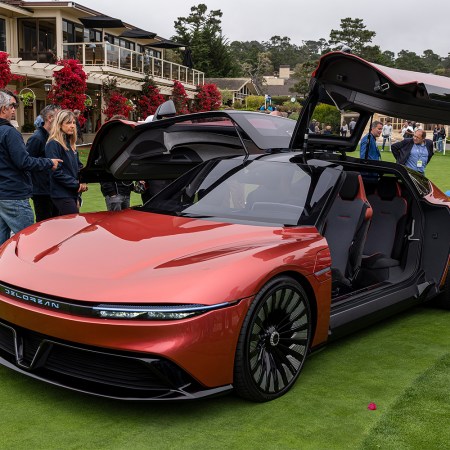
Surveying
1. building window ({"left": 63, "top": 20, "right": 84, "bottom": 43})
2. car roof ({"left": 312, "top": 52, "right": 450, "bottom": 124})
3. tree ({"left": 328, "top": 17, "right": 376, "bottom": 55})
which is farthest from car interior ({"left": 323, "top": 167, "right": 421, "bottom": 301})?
tree ({"left": 328, "top": 17, "right": 376, "bottom": 55})

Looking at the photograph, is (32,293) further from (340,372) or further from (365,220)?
(365,220)

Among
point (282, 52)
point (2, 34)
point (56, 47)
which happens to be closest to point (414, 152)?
point (2, 34)

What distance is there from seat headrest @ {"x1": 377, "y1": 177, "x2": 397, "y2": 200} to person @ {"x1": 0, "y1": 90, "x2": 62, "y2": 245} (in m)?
3.09

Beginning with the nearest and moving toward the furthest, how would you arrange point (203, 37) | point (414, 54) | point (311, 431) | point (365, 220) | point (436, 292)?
1. point (311, 431)
2. point (365, 220)
3. point (436, 292)
4. point (203, 37)
5. point (414, 54)

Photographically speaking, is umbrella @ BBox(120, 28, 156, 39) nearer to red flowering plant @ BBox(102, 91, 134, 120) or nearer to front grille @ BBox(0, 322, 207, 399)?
red flowering plant @ BBox(102, 91, 134, 120)

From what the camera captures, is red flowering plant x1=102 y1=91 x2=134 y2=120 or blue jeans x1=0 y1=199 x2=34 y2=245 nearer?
blue jeans x1=0 y1=199 x2=34 y2=245

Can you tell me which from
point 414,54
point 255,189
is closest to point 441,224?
point 255,189

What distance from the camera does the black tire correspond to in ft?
11.4

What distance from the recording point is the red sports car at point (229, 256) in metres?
3.26

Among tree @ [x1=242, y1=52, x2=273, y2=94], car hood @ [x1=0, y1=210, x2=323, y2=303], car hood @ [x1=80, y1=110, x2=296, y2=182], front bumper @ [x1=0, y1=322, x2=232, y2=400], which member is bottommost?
front bumper @ [x1=0, y1=322, x2=232, y2=400]

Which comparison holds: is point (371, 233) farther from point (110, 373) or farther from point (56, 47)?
point (56, 47)

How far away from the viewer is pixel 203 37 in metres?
70.4

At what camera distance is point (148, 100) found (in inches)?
1368

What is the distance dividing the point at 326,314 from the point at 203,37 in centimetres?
6984
